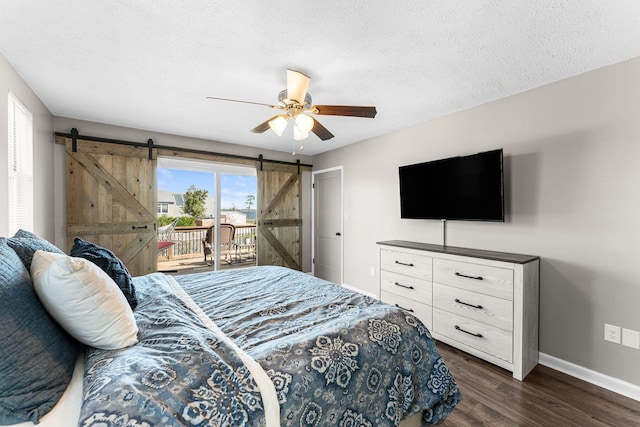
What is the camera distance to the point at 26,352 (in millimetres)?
903

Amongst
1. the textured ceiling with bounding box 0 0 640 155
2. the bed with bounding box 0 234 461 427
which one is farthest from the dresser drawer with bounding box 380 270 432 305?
the textured ceiling with bounding box 0 0 640 155

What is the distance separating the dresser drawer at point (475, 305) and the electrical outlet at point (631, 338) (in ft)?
2.35

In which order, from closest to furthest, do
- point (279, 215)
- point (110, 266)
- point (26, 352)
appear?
point (26, 352)
point (110, 266)
point (279, 215)

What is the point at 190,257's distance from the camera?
14.7 feet

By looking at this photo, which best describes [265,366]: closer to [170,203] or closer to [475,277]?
[475,277]

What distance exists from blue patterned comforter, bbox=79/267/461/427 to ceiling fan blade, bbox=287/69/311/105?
150 cm

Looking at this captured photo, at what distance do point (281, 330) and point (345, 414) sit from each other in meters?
0.47

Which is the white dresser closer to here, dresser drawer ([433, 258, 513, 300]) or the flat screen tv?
dresser drawer ([433, 258, 513, 300])

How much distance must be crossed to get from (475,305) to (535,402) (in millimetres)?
746

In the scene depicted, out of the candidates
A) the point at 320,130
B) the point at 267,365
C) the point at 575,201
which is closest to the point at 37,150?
the point at 320,130

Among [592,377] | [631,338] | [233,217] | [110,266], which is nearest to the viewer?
[110,266]

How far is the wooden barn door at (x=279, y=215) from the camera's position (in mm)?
4934

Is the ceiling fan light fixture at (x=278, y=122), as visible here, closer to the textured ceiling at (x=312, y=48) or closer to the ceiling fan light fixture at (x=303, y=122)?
the ceiling fan light fixture at (x=303, y=122)

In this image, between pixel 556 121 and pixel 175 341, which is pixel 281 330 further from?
pixel 556 121
